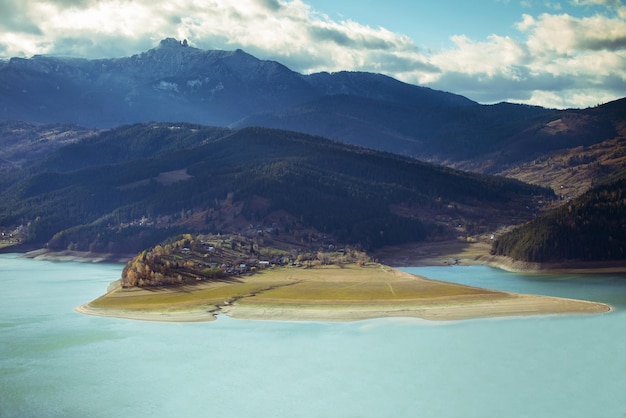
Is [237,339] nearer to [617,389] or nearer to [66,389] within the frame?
[66,389]

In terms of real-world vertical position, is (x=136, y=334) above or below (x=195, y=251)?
below

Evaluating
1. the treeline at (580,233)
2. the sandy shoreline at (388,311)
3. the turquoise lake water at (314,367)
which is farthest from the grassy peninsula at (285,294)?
the treeline at (580,233)

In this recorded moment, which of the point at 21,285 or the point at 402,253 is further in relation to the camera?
the point at 402,253

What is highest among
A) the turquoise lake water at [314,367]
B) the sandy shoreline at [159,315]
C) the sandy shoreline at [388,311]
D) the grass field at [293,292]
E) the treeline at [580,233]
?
the treeline at [580,233]

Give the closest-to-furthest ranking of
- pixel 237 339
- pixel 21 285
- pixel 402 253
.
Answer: pixel 237 339, pixel 21 285, pixel 402 253

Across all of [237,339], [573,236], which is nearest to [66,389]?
[237,339]

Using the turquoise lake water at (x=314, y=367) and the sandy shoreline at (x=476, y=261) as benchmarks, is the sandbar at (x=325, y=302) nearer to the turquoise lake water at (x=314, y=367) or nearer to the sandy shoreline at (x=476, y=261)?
the turquoise lake water at (x=314, y=367)
